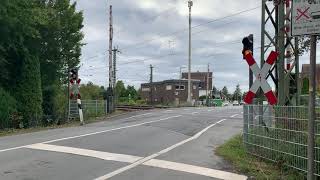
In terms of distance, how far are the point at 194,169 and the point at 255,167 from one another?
52.4 inches

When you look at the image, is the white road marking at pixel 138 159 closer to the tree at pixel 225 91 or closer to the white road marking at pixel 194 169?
the white road marking at pixel 194 169

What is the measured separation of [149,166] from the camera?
40.1 feet

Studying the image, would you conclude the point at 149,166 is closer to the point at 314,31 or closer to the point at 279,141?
the point at 279,141

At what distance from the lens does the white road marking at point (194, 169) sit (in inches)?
443

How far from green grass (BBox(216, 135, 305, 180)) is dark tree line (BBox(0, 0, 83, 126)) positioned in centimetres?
1681

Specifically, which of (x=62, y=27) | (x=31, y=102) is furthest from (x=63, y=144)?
(x=62, y=27)

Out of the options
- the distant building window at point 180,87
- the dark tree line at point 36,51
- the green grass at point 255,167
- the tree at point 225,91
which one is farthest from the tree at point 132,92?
the green grass at point 255,167

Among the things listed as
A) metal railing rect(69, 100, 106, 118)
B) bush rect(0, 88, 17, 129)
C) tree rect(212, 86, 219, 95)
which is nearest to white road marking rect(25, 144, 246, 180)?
bush rect(0, 88, 17, 129)

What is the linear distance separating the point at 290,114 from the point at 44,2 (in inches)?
1174

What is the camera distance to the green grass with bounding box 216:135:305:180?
10927mm

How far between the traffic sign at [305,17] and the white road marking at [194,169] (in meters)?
4.01

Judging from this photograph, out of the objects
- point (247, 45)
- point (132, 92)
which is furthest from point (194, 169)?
point (132, 92)

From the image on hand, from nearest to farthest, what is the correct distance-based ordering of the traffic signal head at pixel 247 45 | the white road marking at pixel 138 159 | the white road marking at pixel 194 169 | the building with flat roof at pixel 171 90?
the white road marking at pixel 194 169, the white road marking at pixel 138 159, the traffic signal head at pixel 247 45, the building with flat roof at pixel 171 90

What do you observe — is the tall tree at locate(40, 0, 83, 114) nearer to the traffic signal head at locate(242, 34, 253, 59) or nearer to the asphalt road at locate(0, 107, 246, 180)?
the asphalt road at locate(0, 107, 246, 180)
